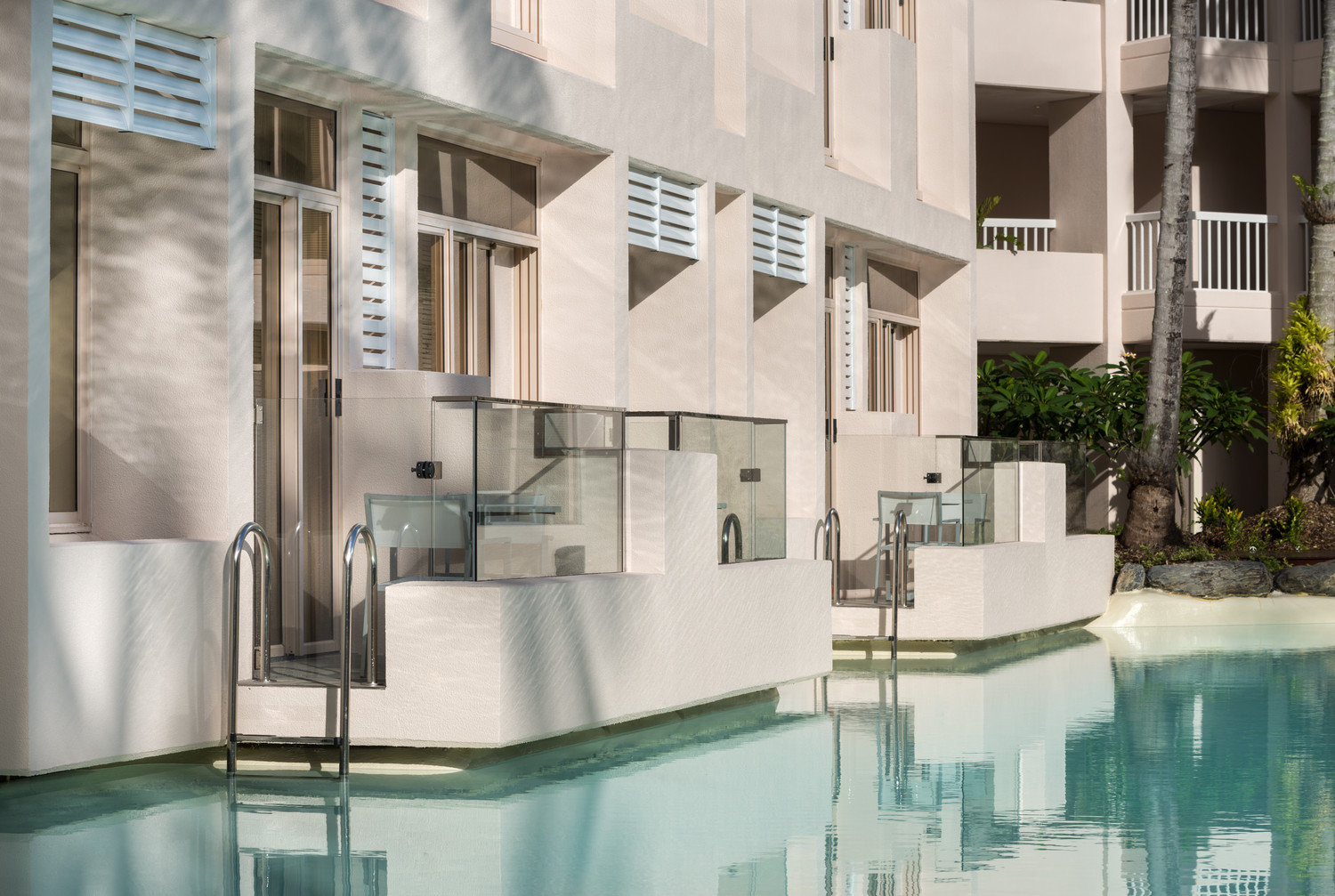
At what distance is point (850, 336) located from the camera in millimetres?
17297

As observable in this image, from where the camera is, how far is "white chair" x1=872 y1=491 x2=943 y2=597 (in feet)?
45.2

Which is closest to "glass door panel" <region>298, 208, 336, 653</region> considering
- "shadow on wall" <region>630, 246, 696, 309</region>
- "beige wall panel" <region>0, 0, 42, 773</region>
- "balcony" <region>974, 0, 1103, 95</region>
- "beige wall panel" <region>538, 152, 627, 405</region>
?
"beige wall panel" <region>0, 0, 42, 773</region>

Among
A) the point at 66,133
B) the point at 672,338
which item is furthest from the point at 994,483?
the point at 66,133

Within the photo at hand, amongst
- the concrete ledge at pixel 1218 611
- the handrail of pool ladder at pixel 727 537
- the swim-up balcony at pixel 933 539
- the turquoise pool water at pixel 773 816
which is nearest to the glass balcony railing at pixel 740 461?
the handrail of pool ladder at pixel 727 537

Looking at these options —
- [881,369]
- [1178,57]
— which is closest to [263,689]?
[881,369]

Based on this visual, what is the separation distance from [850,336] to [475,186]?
21.8 feet

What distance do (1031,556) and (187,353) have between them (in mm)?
9369

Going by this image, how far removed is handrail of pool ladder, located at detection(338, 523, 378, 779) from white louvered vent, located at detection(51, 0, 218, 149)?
2.15 meters

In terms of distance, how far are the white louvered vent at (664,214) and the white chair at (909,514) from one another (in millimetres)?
2634

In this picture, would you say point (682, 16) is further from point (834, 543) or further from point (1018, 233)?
point (1018, 233)

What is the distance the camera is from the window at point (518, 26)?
11.5 metres

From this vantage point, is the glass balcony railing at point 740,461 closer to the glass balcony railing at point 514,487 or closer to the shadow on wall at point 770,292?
the glass balcony railing at point 514,487

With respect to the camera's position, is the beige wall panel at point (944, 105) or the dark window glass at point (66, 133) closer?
the dark window glass at point (66, 133)

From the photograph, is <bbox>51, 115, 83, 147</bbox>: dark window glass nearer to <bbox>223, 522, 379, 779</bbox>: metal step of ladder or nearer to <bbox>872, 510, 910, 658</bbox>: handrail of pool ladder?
<bbox>223, 522, 379, 779</bbox>: metal step of ladder
